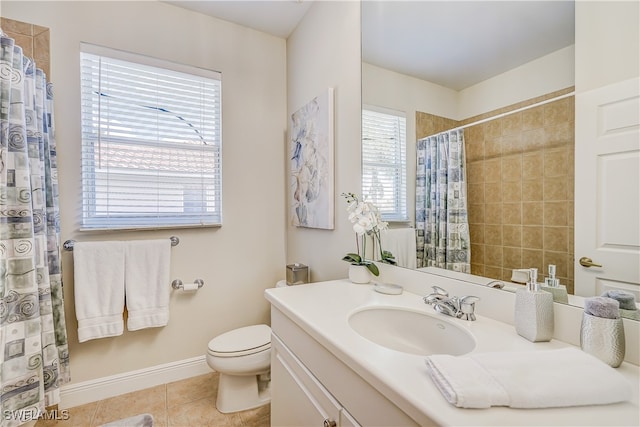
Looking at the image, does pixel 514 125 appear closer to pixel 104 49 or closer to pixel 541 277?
pixel 541 277

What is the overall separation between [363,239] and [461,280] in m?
0.54

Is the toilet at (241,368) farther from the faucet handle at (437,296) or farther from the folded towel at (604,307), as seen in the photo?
the folded towel at (604,307)

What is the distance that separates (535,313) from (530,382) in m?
0.28

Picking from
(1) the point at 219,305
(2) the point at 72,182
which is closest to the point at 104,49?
(2) the point at 72,182

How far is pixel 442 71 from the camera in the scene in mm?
1093

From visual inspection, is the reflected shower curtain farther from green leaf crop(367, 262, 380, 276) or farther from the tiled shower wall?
green leaf crop(367, 262, 380, 276)

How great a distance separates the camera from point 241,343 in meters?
1.61

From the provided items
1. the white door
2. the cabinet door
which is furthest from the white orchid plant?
the white door

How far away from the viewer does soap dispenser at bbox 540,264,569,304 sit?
74cm

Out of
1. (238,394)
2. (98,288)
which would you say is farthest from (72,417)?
(238,394)

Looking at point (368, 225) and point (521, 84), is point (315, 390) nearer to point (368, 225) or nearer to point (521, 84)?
point (368, 225)

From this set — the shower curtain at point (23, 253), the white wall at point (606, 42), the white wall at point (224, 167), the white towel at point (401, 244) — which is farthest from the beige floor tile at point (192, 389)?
the white wall at point (606, 42)

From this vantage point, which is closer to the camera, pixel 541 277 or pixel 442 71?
pixel 541 277

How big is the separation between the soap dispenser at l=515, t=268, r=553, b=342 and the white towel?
48 cm
